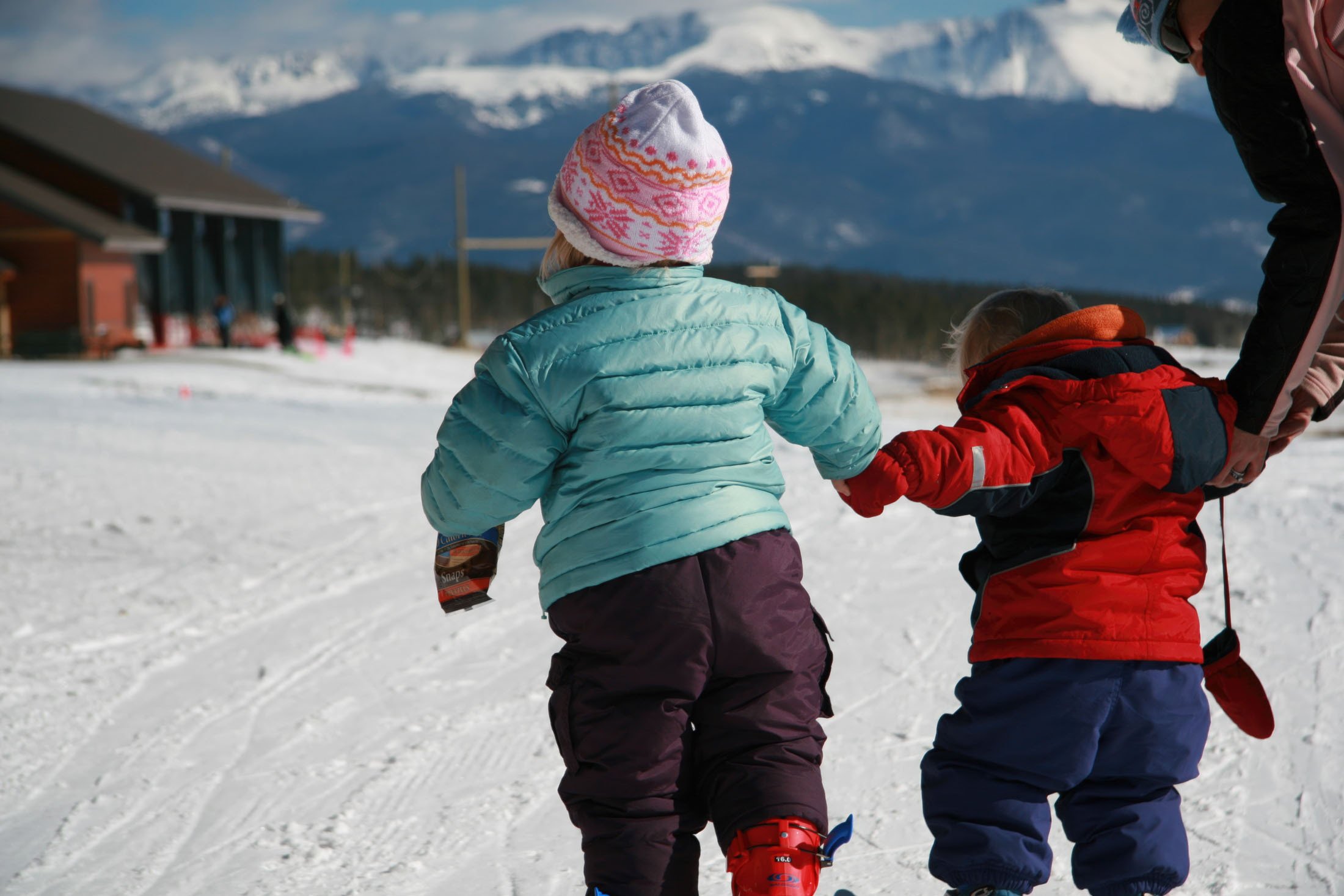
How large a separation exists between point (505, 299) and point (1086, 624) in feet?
199

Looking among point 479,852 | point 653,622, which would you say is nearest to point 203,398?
point 479,852

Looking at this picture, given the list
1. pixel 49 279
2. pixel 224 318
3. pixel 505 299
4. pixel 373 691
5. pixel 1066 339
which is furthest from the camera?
pixel 505 299

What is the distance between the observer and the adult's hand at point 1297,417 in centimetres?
227

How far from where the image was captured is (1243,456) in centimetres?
229

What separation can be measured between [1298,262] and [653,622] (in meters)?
1.33

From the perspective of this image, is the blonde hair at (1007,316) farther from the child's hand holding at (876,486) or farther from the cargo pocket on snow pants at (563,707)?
the cargo pocket on snow pants at (563,707)

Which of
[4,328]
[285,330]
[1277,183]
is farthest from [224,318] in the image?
[1277,183]

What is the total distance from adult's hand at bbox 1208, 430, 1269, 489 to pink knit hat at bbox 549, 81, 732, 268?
1089 millimetres

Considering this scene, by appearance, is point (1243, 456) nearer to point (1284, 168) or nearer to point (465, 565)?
point (1284, 168)

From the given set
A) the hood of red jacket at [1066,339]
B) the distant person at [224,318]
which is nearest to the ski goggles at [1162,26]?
the hood of red jacket at [1066,339]

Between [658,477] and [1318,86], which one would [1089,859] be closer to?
[658,477]

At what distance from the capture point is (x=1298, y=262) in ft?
7.02

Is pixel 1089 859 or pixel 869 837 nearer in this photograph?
pixel 1089 859

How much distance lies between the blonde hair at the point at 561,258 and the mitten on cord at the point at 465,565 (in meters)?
0.49
